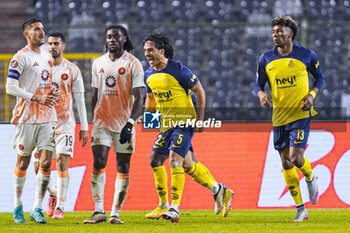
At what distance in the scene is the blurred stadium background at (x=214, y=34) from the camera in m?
11.3

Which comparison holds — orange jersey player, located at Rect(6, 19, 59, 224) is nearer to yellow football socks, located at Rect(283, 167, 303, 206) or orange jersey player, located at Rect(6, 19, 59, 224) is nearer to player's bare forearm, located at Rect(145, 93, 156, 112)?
player's bare forearm, located at Rect(145, 93, 156, 112)

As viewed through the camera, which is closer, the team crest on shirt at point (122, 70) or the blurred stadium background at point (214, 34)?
the team crest on shirt at point (122, 70)

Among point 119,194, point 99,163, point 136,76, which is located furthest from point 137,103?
→ point 119,194

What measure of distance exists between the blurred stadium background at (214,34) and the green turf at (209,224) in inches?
154

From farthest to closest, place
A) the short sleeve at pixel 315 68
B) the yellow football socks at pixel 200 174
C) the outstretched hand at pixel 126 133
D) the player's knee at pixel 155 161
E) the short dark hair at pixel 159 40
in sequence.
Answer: the yellow football socks at pixel 200 174, the player's knee at pixel 155 161, the short dark hair at pixel 159 40, the short sleeve at pixel 315 68, the outstretched hand at pixel 126 133

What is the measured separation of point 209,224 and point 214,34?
25.1ft

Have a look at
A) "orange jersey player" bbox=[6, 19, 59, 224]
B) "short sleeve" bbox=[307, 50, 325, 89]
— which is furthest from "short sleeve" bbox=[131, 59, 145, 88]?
"short sleeve" bbox=[307, 50, 325, 89]

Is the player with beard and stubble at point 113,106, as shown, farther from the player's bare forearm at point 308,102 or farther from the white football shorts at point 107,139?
the player's bare forearm at point 308,102

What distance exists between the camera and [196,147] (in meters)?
8.48

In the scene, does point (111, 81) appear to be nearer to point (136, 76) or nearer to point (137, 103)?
point (136, 76)

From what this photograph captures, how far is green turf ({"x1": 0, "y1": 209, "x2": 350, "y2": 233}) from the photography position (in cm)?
561

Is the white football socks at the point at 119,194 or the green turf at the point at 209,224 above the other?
the white football socks at the point at 119,194

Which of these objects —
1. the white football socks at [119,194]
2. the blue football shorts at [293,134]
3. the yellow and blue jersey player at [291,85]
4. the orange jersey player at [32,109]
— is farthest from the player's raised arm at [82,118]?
the blue football shorts at [293,134]

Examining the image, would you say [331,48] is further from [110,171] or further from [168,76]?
[168,76]
